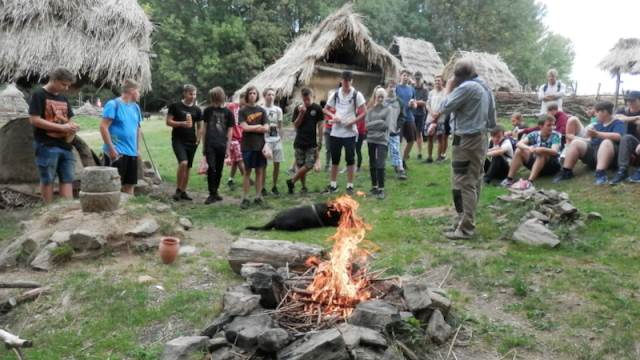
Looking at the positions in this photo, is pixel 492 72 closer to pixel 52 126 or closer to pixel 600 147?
pixel 600 147

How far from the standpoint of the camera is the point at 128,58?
869cm

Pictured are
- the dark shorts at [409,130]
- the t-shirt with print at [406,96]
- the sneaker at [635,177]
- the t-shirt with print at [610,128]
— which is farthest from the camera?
the dark shorts at [409,130]

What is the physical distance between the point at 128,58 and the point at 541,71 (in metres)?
42.5

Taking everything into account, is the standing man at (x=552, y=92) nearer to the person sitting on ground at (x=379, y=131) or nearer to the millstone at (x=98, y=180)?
the person sitting on ground at (x=379, y=131)

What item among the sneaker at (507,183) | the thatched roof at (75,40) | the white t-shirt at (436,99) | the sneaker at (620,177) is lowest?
the sneaker at (507,183)

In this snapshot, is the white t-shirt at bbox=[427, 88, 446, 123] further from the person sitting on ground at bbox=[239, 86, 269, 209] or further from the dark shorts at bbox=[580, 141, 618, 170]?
→ the person sitting on ground at bbox=[239, 86, 269, 209]

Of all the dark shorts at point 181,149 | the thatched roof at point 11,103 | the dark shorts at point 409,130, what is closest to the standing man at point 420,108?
the dark shorts at point 409,130

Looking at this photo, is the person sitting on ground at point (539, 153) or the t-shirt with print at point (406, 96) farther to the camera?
the t-shirt with print at point (406, 96)

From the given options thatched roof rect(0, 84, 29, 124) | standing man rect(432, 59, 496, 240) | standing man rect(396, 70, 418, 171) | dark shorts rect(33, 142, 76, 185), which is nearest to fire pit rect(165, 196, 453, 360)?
standing man rect(432, 59, 496, 240)

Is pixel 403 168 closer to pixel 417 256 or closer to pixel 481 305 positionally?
pixel 417 256

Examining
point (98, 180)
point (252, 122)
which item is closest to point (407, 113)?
point (252, 122)

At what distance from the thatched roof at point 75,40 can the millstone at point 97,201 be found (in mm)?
3464

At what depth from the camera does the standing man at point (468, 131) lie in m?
5.77

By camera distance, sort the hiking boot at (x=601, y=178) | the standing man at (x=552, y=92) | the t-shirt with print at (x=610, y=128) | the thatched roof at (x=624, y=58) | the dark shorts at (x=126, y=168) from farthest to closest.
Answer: the thatched roof at (x=624, y=58), the standing man at (x=552, y=92), the t-shirt with print at (x=610, y=128), the hiking boot at (x=601, y=178), the dark shorts at (x=126, y=168)
